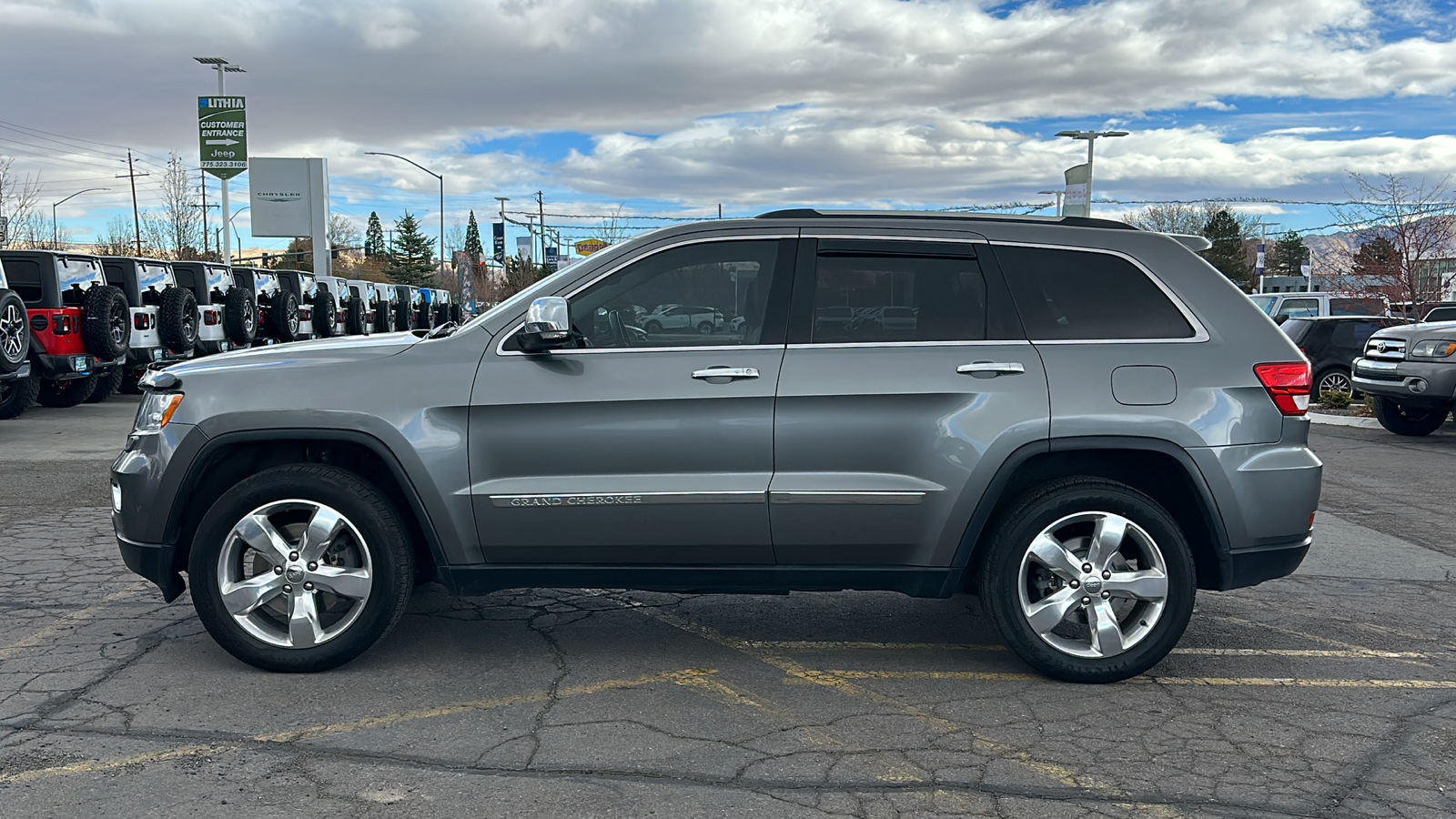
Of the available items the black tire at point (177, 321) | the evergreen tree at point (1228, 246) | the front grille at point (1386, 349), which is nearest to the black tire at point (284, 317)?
the black tire at point (177, 321)

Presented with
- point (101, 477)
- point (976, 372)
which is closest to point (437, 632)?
point (976, 372)

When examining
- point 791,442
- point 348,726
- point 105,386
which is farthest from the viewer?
point 105,386

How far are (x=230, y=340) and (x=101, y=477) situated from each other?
35.0 ft

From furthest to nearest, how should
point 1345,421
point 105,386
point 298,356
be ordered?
point 105,386 < point 1345,421 < point 298,356

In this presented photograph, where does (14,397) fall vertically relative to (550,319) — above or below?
below

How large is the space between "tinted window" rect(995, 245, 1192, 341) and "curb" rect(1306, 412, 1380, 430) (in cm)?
1196

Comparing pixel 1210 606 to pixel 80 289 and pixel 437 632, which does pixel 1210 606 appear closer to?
pixel 437 632

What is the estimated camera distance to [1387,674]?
4.75 meters

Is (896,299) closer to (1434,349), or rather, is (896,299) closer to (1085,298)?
(1085,298)

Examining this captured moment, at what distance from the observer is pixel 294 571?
4559 millimetres

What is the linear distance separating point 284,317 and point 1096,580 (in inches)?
804

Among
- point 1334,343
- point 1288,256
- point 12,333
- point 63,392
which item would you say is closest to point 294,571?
point 12,333

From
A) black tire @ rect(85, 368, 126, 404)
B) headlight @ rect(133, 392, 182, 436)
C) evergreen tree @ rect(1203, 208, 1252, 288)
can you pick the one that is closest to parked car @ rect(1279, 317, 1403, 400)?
headlight @ rect(133, 392, 182, 436)

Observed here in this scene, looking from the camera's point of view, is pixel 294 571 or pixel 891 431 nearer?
pixel 891 431
